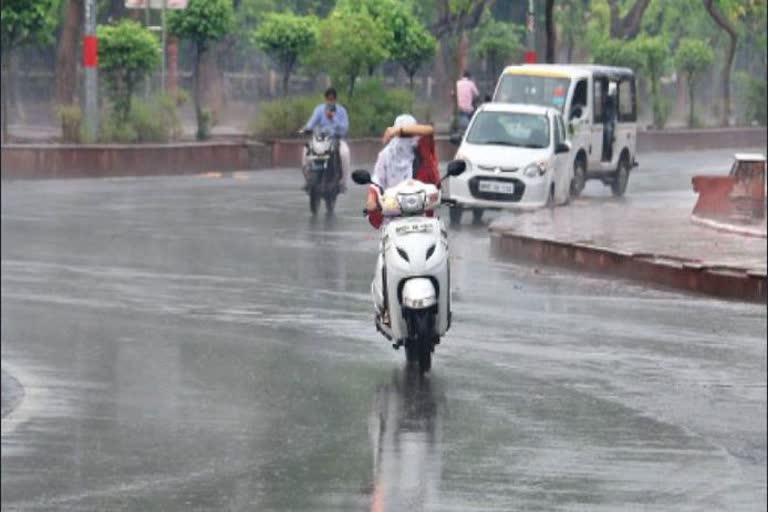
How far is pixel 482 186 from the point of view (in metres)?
6.80

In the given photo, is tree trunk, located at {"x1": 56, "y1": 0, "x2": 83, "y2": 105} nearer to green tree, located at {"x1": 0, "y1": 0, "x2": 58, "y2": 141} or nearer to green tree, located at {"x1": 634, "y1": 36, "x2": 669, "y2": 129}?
green tree, located at {"x1": 634, "y1": 36, "x2": 669, "y2": 129}

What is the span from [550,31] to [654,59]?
260 cm

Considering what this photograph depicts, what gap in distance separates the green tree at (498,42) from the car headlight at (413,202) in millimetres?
784

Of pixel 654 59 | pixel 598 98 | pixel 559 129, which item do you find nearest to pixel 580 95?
pixel 559 129

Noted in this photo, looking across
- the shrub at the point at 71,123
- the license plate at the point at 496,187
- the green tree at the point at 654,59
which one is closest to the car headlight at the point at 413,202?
the green tree at the point at 654,59

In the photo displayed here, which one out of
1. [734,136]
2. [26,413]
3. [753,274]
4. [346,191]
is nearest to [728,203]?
[734,136]

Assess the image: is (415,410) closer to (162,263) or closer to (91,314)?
(91,314)

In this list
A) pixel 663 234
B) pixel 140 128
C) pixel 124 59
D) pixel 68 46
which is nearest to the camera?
pixel 68 46

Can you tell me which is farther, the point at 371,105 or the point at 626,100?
the point at 626,100

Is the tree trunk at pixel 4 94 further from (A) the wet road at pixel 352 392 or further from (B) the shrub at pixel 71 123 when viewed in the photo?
(A) the wet road at pixel 352 392

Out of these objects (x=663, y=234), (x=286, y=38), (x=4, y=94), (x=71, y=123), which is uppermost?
(x=286, y=38)

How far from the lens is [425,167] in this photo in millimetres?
4086

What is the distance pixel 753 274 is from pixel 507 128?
39.6ft

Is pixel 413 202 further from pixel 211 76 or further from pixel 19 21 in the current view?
pixel 19 21
